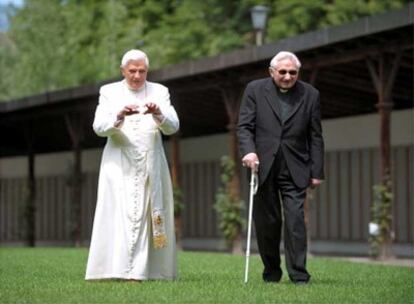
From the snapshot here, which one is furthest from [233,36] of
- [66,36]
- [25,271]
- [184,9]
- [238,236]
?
[25,271]

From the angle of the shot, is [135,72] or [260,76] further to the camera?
[260,76]

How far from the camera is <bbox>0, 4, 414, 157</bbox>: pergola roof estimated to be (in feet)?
56.3

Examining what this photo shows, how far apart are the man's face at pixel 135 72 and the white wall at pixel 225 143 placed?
13.2m

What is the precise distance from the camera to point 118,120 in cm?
948

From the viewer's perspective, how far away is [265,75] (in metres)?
20.9

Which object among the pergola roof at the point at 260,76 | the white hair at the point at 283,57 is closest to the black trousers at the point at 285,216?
the white hair at the point at 283,57

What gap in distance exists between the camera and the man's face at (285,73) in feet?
30.5

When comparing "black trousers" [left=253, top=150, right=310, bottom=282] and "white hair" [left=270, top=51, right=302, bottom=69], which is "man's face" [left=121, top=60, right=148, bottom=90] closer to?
"white hair" [left=270, top=51, right=302, bottom=69]

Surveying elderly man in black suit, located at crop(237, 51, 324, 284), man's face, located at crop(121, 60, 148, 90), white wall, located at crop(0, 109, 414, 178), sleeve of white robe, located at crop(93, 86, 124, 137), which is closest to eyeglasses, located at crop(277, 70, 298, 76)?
elderly man in black suit, located at crop(237, 51, 324, 284)

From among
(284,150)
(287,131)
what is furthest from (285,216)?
(287,131)

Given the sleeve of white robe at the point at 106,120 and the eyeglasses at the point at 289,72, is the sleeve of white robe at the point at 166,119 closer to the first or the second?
the sleeve of white robe at the point at 106,120

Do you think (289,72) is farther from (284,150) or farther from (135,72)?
(135,72)

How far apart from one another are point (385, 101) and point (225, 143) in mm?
10213

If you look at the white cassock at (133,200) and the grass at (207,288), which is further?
the white cassock at (133,200)
